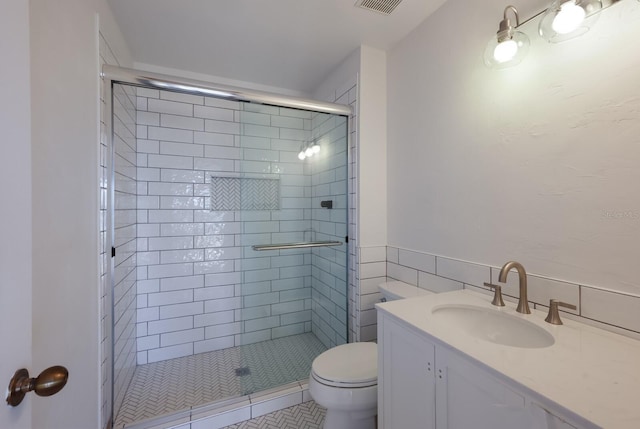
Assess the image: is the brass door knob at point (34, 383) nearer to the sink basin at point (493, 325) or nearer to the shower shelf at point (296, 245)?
the sink basin at point (493, 325)

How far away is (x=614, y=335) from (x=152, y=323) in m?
2.75

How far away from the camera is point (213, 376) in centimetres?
204

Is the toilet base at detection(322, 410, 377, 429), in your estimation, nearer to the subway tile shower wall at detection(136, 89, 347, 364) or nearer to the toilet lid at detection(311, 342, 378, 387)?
the toilet lid at detection(311, 342, 378, 387)

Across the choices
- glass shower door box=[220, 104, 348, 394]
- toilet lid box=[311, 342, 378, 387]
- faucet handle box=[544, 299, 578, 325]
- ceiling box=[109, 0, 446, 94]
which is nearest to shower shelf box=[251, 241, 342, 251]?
glass shower door box=[220, 104, 348, 394]

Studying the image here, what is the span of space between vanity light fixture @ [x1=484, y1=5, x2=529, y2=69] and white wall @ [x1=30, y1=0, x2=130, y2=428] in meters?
1.58

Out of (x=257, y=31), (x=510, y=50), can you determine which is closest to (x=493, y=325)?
(x=510, y=50)

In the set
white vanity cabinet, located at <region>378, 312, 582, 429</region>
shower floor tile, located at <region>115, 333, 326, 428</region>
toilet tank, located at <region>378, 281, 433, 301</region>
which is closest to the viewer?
white vanity cabinet, located at <region>378, 312, 582, 429</region>

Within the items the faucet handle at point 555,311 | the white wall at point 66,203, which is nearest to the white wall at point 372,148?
the faucet handle at point 555,311

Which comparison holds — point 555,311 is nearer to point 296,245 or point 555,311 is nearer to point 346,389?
point 346,389

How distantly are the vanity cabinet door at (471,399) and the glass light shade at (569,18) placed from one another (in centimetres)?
111

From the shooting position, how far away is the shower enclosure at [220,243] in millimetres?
1821

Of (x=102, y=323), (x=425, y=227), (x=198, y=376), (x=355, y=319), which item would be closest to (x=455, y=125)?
(x=425, y=227)

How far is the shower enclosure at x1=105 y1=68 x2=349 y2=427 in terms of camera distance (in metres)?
1.82

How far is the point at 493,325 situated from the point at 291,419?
1314 mm
